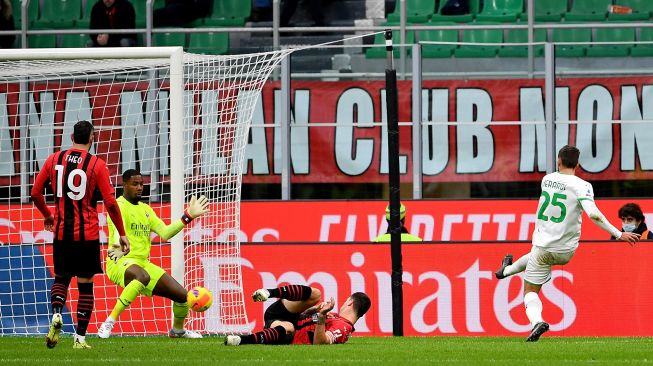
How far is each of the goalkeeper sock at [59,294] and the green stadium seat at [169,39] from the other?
819cm

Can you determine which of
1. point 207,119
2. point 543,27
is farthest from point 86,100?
point 543,27

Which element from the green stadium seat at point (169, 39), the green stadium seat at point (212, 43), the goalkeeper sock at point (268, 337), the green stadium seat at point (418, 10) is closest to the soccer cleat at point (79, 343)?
the goalkeeper sock at point (268, 337)

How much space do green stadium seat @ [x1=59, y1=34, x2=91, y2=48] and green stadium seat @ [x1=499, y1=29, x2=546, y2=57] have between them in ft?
19.2

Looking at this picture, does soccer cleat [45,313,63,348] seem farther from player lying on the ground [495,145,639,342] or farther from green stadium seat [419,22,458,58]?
green stadium seat [419,22,458,58]

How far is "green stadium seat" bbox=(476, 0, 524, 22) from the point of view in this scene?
20188 millimetres

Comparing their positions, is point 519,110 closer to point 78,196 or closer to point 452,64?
point 452,64

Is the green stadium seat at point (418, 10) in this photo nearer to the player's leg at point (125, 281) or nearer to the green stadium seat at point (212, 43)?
the green stadium seat at point (212, 43)

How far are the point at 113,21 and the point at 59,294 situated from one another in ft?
29.5

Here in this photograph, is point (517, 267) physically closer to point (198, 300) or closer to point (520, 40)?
point (198, 300)

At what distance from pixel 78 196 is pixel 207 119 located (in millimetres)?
3772

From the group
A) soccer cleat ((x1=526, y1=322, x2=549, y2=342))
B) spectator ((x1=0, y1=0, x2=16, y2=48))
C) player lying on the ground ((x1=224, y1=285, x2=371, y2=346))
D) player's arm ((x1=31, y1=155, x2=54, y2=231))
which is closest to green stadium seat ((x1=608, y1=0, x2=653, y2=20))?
spectator ((x1=0, y1=0, x2=16, y2=48))

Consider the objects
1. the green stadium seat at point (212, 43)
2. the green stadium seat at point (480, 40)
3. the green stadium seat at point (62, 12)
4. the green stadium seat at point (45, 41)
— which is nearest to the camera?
the green stadium seat at point (212, 43)

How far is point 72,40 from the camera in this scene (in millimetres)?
19328

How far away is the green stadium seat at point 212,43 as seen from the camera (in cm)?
1844
